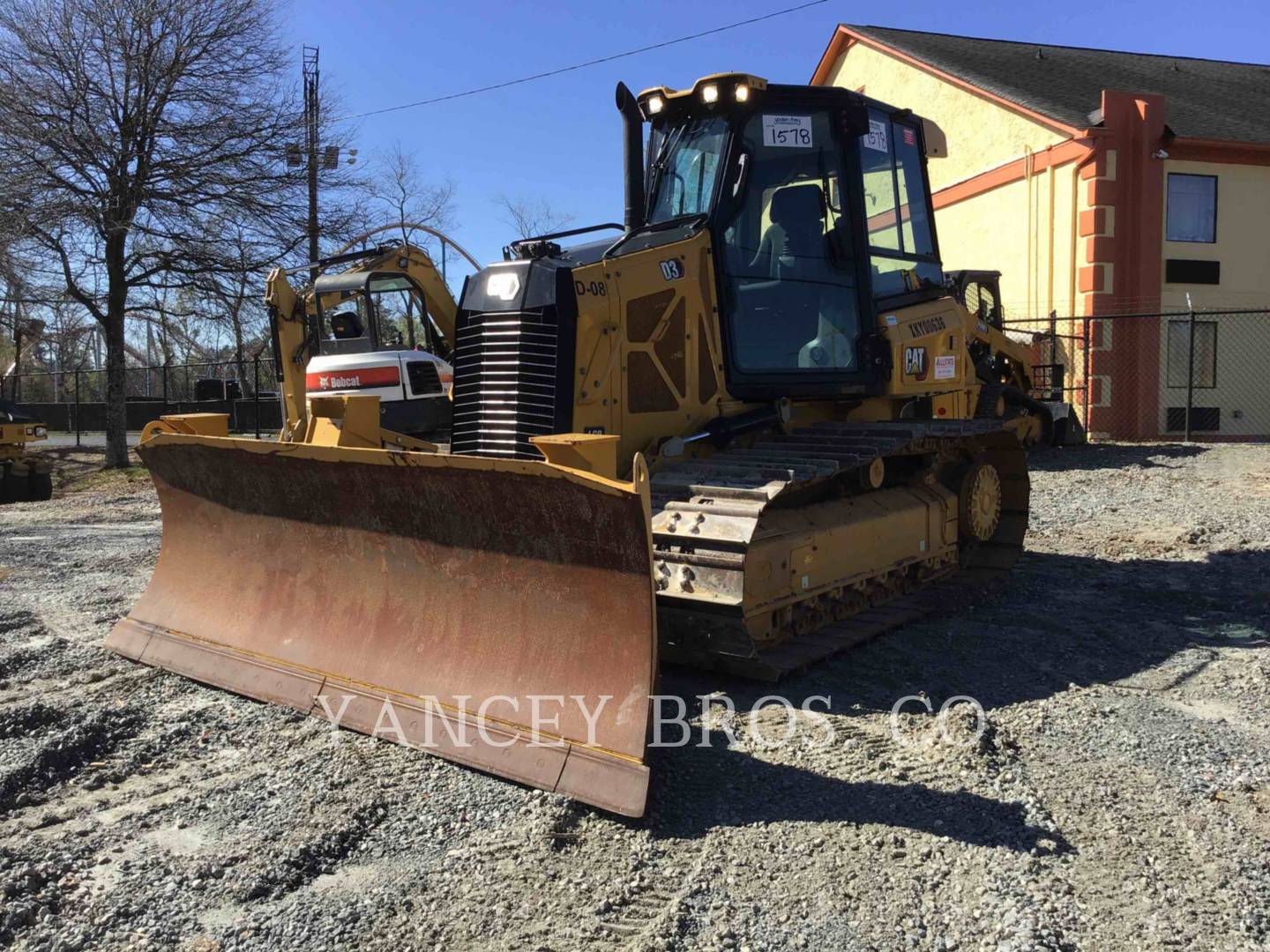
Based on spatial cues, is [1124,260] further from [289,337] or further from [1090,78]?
[289,337]

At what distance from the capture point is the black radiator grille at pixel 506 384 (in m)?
5.21

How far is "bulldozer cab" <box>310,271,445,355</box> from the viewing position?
41.9 ft

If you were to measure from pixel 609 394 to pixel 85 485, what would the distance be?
47.4 feet

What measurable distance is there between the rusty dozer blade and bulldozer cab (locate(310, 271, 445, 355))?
720cm

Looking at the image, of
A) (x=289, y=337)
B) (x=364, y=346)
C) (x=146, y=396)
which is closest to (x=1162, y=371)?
(x=364, y=346)

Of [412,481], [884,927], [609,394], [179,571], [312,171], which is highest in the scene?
[312,171]

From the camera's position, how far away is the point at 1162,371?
56.7ft

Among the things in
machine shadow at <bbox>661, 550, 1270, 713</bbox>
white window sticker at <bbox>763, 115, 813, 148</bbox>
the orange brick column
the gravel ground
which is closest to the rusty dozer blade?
the gravel ground

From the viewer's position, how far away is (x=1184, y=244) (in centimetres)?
1750

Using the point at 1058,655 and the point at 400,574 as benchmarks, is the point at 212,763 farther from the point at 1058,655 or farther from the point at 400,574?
the point at 1058,655

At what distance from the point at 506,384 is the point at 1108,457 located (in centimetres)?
1098

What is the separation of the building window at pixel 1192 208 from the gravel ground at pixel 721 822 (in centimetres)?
1407

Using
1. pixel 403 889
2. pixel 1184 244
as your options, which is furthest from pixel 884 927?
pixel 1184 244

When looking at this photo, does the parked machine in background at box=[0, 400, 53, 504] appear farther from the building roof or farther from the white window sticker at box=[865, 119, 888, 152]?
the building roof
